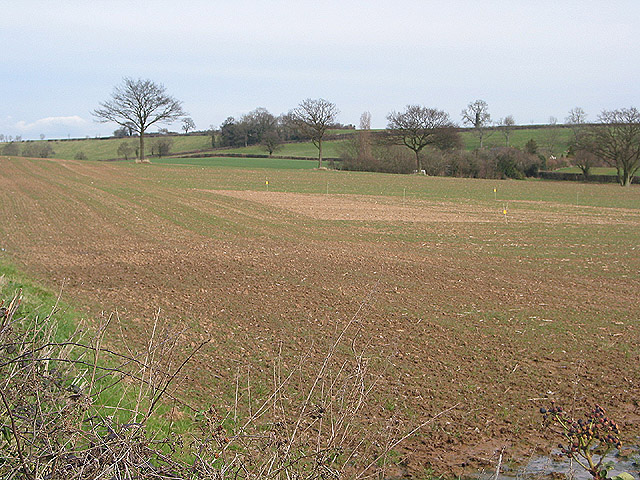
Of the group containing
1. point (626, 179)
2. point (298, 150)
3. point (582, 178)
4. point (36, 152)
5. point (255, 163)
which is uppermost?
point (298, 150)

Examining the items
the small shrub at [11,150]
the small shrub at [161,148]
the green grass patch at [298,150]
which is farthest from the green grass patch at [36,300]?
the small shrub at [161,148]

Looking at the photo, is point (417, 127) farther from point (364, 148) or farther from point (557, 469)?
point (557, 469)

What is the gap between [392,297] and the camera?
13234mm

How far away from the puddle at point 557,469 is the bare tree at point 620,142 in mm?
70646

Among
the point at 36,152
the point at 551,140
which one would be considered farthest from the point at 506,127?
the point at 36,152

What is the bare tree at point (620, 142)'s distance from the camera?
7019 centimetres

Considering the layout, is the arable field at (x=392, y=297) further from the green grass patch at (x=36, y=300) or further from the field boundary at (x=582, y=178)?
the field boundary at (x=582, y=178)

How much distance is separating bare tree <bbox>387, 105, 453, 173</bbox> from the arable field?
48.6 metres

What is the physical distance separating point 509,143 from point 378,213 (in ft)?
279

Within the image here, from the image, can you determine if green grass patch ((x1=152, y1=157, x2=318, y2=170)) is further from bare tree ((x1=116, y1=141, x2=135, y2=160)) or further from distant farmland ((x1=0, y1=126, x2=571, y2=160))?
distant farmland ((x1=0, y1=126, x2=571, y2=160))

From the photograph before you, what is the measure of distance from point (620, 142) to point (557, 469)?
73410 mm

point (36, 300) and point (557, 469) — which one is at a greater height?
point (36, 300)

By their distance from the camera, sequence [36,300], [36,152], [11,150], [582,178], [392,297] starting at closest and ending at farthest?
[36,300]
[392,297]
[582,178]
[11,150]
[36,152]

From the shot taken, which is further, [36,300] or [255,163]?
[255,163]
